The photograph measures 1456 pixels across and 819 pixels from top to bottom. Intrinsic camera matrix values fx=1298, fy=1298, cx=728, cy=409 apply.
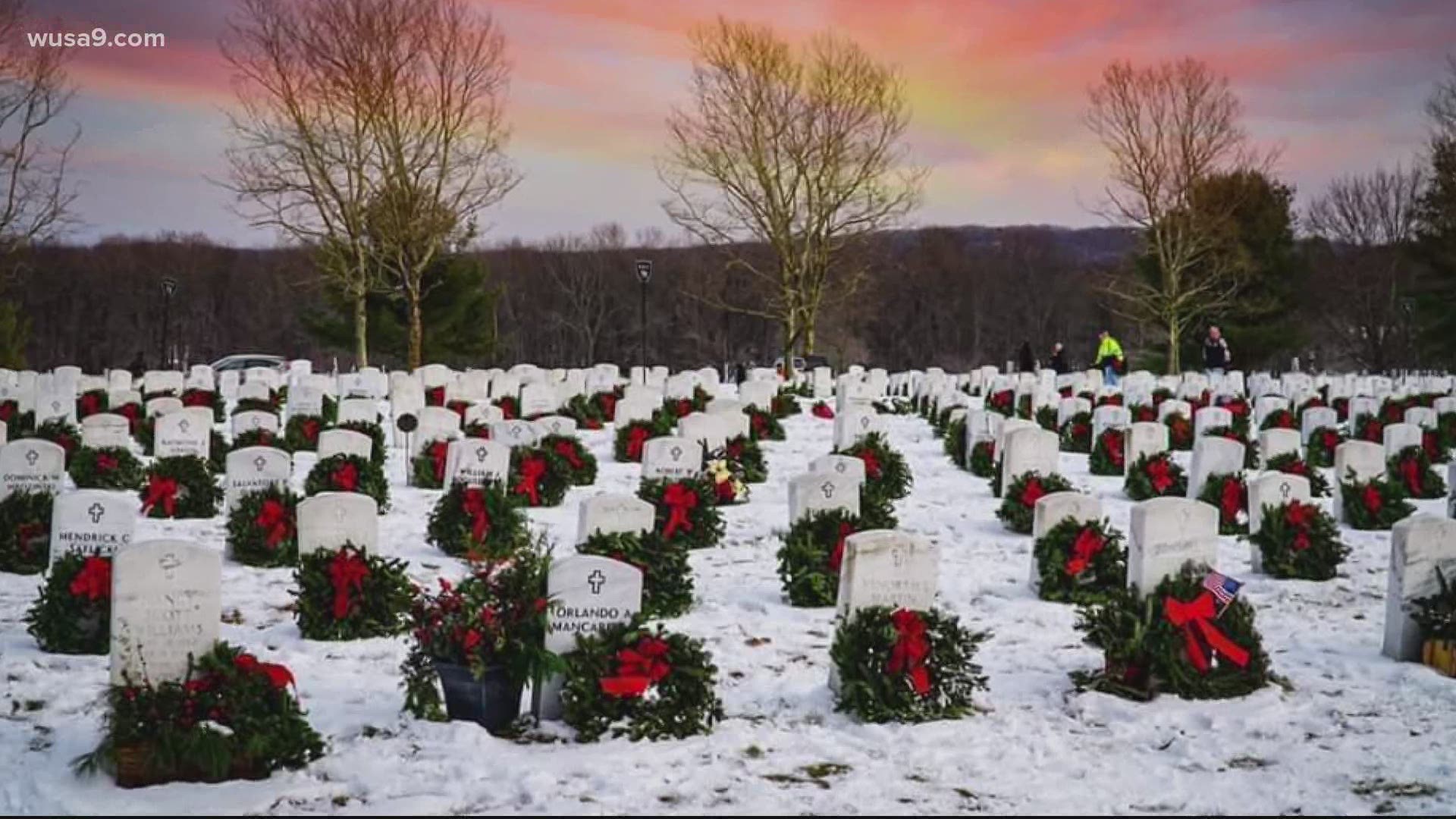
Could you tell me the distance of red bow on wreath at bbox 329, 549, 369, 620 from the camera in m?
8.93

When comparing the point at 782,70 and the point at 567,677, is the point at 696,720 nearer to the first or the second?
the point at 567,677

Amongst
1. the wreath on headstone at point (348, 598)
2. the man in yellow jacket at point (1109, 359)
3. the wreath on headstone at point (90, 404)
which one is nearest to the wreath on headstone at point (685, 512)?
the wreath on headstone at point (348, 598)

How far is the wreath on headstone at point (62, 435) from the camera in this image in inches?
628

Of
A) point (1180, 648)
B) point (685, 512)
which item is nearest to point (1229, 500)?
point (685, 512)

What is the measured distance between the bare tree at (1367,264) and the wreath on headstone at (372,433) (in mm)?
48722

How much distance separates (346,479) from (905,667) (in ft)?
25.7

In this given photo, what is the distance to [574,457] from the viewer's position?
1548 centimetres

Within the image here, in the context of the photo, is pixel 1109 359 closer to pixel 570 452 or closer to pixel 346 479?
pixel 570 452

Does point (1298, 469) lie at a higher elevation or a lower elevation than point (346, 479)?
higher

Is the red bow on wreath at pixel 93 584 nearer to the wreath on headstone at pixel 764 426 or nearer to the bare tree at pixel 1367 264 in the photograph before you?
the wreath on headstone at pixel 764 426

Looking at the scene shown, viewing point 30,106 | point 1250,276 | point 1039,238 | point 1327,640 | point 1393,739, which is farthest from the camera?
point 1039,238

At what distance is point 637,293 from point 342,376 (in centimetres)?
5440

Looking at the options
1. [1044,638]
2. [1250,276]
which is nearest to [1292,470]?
[1044,638]

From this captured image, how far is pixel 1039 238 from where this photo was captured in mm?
103375
